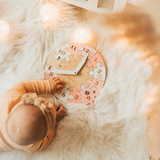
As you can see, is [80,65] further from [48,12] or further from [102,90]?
[48,12]

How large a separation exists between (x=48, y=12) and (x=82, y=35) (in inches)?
9.3

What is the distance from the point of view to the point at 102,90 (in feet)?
2.56

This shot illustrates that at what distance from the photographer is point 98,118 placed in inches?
30.4

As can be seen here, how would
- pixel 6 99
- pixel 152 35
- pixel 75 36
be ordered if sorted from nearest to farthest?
pixel 152 35 → pixel 6 99 → pixel 75 36

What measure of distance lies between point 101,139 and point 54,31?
24.9 inches

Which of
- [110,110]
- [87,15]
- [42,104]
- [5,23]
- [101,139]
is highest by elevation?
[87,15]

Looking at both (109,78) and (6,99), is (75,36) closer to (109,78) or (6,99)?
(109,78)

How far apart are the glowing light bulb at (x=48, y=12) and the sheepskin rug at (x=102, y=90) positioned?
0.02 m

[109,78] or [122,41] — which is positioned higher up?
[122,41]

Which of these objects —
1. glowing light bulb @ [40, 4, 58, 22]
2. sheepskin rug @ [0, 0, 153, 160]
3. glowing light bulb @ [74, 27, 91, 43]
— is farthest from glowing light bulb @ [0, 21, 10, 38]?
glowing light bulb @ [74, 27, 91, 43]

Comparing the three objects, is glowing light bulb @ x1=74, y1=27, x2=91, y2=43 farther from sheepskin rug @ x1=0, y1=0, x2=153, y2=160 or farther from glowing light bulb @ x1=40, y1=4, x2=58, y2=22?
glowing light bulb @ x1=40, y1=4, x2=58, y2=22

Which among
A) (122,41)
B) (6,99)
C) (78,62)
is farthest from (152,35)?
(6,99)

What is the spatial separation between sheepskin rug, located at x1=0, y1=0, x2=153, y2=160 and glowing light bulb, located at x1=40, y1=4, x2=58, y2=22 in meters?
0.02

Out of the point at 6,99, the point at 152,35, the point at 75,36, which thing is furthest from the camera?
the point at 75,36
